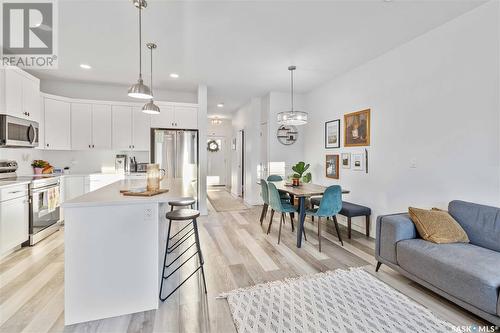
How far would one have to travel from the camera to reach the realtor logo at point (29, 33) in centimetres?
235

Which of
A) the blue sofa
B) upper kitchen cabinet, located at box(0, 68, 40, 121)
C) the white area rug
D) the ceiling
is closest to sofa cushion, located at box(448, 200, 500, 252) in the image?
the blue sofa

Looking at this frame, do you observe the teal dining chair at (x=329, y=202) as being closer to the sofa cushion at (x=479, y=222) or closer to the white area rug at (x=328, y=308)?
the white area rug at (x=328, y=308)

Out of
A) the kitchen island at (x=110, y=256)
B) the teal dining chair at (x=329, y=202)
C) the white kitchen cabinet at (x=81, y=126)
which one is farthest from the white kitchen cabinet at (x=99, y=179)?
the teal dining chair at (x=329, y=202)

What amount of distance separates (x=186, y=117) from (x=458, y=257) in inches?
186

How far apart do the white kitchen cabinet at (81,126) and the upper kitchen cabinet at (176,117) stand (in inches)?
45.9

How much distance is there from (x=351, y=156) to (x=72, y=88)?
18.5ft

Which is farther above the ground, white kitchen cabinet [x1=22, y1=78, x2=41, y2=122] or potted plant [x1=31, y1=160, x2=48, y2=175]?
white kitchen cabinet [x1=22, y1=78, x2=41, y2=122]

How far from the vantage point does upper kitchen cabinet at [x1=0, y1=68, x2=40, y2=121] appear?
3027mm

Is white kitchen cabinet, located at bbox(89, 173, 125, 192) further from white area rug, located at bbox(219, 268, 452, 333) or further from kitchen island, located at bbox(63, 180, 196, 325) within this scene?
white area rug, located at bbox(219, 268, 452, 333)

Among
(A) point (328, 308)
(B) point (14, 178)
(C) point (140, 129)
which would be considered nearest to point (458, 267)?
(A) point (328, 308)

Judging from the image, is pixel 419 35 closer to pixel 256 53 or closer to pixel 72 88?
pixel 256 53

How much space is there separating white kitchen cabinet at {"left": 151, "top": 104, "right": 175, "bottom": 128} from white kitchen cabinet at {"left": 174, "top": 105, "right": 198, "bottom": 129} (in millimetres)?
102

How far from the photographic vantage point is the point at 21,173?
3770 millimetres

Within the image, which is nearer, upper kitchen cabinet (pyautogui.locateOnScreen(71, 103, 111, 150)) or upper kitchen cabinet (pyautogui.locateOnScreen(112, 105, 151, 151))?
upper kitchen cabinet (pyautogui.locateOnScreen(71, 103, 111, 150))
